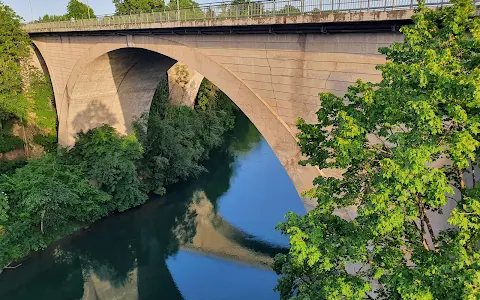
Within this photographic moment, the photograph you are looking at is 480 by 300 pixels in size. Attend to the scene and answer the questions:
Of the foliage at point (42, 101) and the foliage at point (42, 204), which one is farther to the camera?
the foliage at point (42, 101)

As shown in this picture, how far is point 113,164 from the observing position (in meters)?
16.1

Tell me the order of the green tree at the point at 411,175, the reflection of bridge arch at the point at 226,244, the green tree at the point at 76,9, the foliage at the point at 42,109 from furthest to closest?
the green tree at the point at 76,9
the foliage at the point at 42,109
the reflection of bridge arch at the point at 226,244
the green tree at the point at 411,175

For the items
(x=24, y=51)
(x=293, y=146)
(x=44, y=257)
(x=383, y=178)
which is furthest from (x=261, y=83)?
(x=24, y=51)

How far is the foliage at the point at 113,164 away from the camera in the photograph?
16.2 meters

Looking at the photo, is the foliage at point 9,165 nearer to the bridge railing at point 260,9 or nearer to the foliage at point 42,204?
the foliage at point 42,204

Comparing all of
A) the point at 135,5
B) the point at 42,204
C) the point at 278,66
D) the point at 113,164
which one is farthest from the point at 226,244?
the point at 135,5

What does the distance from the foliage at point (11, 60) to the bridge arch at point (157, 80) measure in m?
2.27

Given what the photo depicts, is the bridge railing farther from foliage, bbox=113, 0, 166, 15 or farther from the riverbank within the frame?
foliage, bbox=113, 0, 166, 15

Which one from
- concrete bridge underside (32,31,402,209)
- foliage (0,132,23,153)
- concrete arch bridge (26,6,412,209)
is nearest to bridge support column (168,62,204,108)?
concrete bridge underside (32,31,402,209)

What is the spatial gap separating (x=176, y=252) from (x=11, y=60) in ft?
48.0

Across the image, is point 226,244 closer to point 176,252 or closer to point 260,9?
point 176,252

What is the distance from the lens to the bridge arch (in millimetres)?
8883

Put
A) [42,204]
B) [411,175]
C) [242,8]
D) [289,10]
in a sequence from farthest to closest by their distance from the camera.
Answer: [42,204] → [242,8] → [289,10] → [411,175]

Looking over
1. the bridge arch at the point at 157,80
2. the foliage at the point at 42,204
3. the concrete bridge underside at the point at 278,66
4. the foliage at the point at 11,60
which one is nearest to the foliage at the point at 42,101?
the foliage at the point at 11,60
